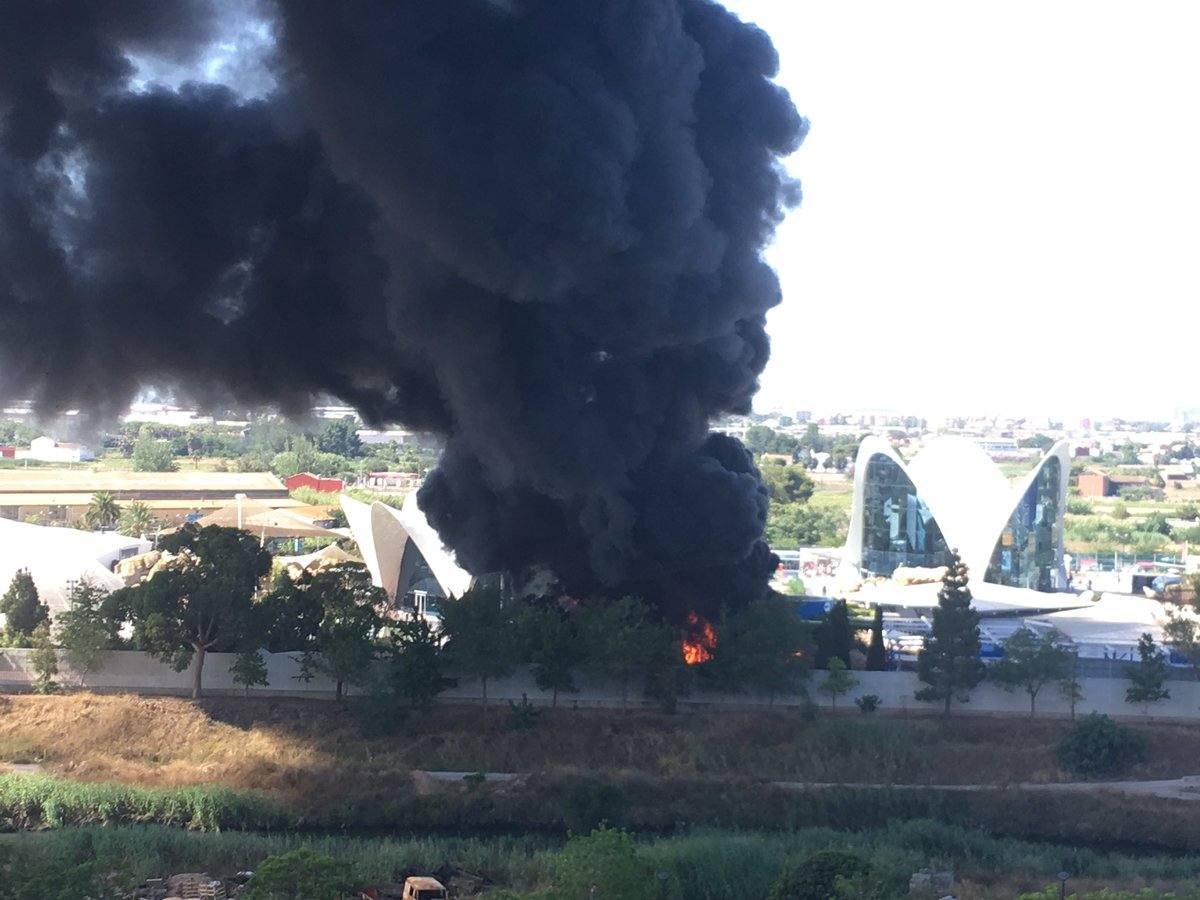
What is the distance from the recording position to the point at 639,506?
3459 cm

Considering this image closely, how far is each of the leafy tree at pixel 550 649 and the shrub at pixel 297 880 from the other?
13.0 meters

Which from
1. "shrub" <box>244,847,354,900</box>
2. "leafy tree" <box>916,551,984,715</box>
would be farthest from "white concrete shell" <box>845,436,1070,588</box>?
"shrub" <box>244,847,354,900</box>

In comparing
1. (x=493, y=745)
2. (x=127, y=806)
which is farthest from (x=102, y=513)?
(x=127, y=806)

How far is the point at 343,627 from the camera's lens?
33.3 m

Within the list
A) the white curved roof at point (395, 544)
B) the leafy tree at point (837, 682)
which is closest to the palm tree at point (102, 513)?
the white curved roof at point (395, 544)

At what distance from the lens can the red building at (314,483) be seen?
101m

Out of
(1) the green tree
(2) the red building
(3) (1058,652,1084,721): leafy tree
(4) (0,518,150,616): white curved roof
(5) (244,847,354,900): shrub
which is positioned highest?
(1) the green tree

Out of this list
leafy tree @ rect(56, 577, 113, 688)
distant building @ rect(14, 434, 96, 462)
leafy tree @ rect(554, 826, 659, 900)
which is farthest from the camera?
distant building @ rect(14, 434, 96, 462)

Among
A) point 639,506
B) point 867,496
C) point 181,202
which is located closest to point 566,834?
point 639,506

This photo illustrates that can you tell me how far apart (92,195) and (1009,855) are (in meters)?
23.3

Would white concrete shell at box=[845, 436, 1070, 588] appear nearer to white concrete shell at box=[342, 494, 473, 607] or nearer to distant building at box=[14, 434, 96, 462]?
white concrete shell at box=[342, 494, 473, 607]

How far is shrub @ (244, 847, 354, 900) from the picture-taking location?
1955cm

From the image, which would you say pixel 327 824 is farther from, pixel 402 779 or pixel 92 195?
pixel 92 195

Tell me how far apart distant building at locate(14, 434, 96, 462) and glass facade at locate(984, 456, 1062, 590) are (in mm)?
88847
